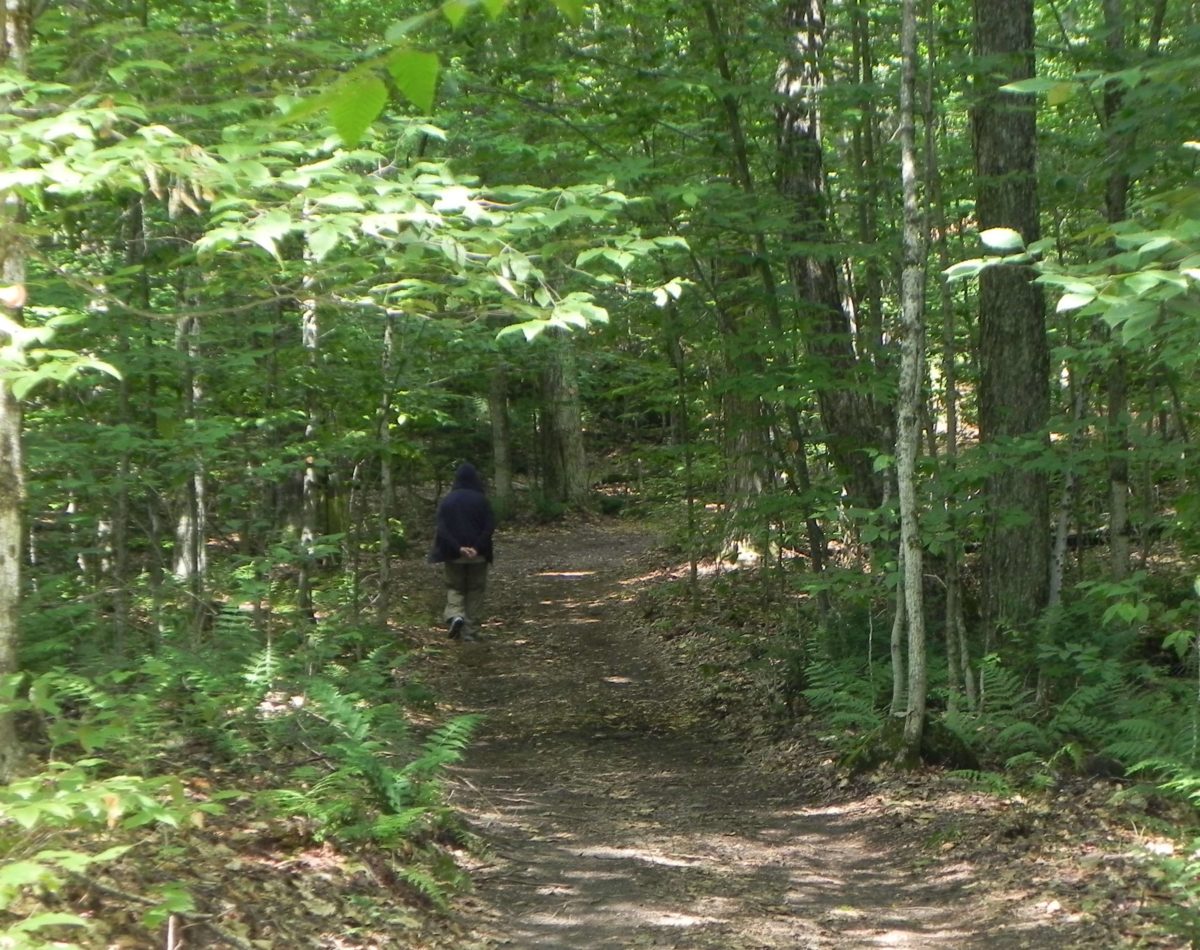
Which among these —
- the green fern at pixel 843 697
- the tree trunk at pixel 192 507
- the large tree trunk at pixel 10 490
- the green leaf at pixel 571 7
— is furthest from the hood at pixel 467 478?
the green leaf at pixel 571 7

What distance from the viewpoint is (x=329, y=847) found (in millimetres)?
5758

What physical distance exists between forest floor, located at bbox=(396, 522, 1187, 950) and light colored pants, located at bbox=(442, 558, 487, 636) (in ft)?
7.78

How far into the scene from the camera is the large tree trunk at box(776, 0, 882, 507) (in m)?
10.3

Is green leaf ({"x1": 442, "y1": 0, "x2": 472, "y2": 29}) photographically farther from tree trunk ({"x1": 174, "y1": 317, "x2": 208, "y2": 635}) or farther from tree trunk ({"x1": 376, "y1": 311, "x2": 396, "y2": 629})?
tree trunk ({"x1": 376, "y1": 311, "x2": 396, "y2": 629})

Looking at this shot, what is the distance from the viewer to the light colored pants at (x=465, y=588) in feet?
46.3

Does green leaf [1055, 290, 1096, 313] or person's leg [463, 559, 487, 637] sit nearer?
green leaf [1055, 290, 1096, 313]

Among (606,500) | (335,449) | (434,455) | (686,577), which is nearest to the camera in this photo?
(335,449)

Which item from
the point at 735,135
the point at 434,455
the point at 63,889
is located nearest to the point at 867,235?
the point at 735,135

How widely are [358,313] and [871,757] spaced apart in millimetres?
5771

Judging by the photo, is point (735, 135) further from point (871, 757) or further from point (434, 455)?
point (434, 455)

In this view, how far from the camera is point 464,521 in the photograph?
45.4 ft

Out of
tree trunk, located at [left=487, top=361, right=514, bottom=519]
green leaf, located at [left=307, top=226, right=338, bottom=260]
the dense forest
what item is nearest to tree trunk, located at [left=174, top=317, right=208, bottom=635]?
the dense forest

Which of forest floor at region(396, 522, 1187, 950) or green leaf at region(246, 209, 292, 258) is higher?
green leaf at region(246, 209, 292, 258)

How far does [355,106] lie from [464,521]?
12.0m
